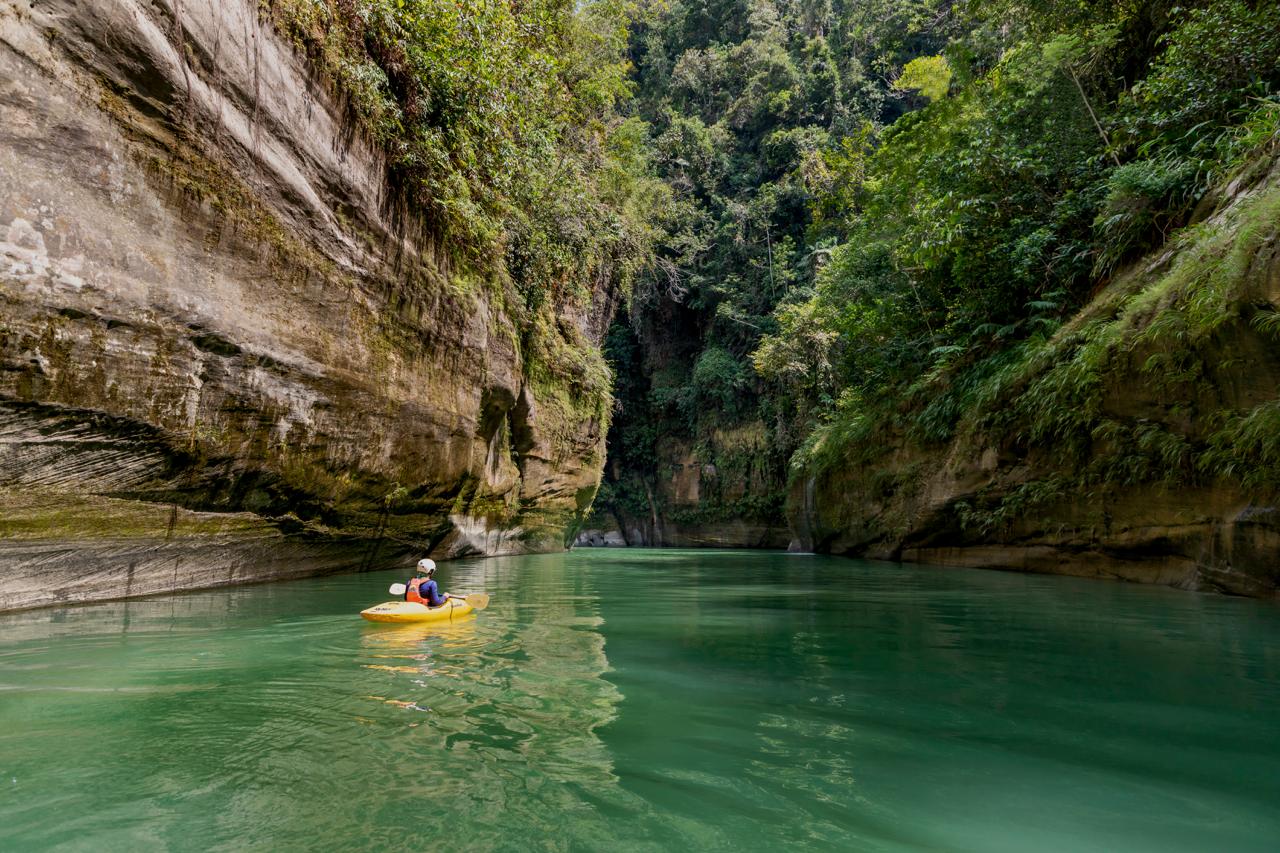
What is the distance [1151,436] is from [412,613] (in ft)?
26.0

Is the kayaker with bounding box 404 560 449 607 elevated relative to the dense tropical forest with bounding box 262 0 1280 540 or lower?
lower

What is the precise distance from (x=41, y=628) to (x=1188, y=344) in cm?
1019

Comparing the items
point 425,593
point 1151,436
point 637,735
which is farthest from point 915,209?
point 637,735

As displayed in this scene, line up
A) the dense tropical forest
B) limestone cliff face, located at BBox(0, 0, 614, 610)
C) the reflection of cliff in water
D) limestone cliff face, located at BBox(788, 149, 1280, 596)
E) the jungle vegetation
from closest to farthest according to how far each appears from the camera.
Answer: the reflection of cliff in water, limestone cliff face, located at BBox(0, 0, 614, 610), limestone cliff face, located at BBox(788, 149, 1280, 596), the dense tropical forest, the jungle vegetation

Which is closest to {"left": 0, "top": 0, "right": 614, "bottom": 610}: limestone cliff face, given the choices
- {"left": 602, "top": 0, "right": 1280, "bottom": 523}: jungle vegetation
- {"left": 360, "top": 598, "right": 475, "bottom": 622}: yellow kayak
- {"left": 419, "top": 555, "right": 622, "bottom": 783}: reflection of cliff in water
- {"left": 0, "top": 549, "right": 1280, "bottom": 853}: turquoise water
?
{"left": 0, "top": 549, "right": 1280, "bottom": 853}: turquoise water

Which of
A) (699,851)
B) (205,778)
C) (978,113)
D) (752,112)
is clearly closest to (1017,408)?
(978,113)

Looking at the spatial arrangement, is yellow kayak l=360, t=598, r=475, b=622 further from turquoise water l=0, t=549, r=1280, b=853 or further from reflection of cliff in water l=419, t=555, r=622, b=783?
reflection of cliff in water l=419, t=555, r=622, b=783

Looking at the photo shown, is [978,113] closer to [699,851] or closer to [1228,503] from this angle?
[1228,503]

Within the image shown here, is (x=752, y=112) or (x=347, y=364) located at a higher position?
(x=752, y=112)

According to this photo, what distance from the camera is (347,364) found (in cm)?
775

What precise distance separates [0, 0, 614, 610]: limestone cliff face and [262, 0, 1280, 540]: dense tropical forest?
4.24 ft

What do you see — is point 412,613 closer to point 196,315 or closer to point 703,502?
point 196,315

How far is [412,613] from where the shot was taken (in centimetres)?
513

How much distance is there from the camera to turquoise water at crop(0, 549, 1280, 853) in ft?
6.04
